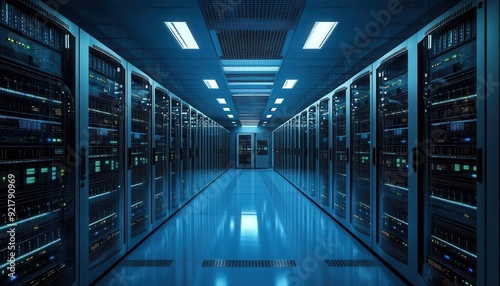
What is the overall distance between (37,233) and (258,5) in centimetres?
269

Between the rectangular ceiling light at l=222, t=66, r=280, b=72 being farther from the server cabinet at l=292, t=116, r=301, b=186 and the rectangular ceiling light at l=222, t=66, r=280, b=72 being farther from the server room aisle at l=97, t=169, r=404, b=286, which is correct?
the server cabinet at l=292, t=116, r=301, b=186

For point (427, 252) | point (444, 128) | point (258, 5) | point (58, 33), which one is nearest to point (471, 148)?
point (444, 128)

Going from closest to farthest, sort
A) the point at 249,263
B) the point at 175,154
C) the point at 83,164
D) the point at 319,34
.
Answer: the point at 83,164 < the point at 249,263 < the point at 319,34 < the point at 175,154

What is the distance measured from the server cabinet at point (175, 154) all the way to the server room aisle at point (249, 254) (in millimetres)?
449

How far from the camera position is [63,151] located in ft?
7.73

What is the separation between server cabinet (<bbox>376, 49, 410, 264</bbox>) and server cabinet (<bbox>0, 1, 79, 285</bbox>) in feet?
9.60

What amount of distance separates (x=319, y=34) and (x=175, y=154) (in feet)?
12.2

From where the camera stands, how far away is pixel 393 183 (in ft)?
10.7

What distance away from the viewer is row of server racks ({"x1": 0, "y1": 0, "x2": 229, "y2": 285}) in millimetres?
1883

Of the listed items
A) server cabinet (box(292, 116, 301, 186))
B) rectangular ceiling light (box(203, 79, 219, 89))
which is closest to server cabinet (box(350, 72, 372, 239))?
rectangular ceiling light (box(203, 79, 219, 89))

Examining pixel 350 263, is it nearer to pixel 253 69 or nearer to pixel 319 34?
pixel 319 34

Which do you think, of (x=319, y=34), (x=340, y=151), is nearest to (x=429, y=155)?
(x=319, y=34)

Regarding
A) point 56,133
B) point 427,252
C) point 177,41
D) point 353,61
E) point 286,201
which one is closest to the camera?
point 56,133

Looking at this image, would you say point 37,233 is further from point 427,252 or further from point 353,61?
point 353,61
